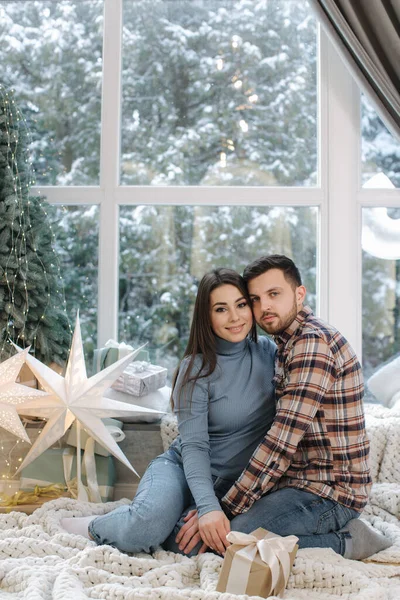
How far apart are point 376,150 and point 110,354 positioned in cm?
144

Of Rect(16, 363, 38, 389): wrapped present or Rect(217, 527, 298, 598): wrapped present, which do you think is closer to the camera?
Rect(217, 527, 298, 598): wrapped present

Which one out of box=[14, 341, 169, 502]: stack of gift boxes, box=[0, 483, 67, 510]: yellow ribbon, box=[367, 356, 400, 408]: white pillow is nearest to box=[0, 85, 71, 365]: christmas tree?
box=[14, 341, 169, 502]: stack of gift boxes

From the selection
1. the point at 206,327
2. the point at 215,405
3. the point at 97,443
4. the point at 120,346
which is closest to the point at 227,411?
the point at 215,405

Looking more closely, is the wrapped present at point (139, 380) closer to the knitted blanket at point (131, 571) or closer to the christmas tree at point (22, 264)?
the christmas tree at point (22, 264)

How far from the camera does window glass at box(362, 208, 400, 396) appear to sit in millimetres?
2822

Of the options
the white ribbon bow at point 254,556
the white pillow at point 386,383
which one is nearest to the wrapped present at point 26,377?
the white ribbon bow at point 254,556

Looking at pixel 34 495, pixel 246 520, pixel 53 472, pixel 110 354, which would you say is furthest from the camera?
pixel 110 354

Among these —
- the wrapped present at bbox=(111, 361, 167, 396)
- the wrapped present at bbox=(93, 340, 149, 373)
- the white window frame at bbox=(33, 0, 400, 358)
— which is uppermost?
the white window frame at bbox=(33, 0, 400, 358)

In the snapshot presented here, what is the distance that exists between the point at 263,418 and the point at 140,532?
0.51 m

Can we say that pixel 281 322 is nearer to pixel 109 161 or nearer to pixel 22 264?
pixel 22 264

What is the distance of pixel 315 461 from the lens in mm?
1854

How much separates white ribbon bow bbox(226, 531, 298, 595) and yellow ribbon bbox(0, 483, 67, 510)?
92 centimetres

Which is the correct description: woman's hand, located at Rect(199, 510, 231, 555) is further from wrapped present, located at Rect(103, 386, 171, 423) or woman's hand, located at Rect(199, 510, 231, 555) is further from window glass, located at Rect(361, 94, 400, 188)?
window glass, located at Rect(361, 94, 400, 188)

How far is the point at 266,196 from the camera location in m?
2.82
